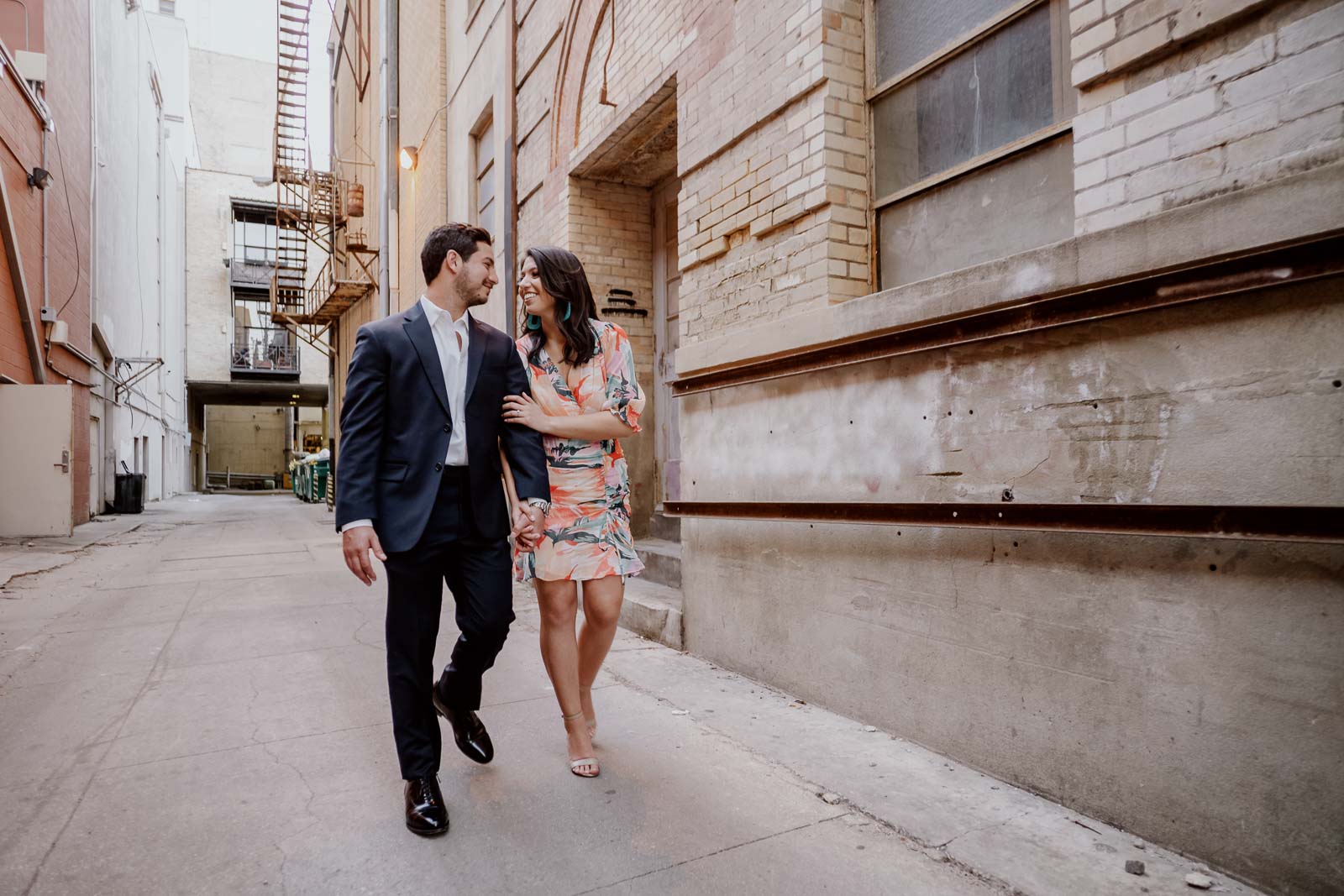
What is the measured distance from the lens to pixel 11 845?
7.85ft

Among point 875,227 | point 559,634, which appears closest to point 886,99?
point 875,227

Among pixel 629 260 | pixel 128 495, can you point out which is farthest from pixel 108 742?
pixel 128 495

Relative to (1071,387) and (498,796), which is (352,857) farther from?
(1071,387)

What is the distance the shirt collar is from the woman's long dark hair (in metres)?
0.35

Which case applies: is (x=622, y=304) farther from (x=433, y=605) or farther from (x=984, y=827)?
(x=984, y=827)

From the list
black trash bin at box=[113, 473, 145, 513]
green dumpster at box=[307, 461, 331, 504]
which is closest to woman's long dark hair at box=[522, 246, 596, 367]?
black trash bin at box=[113, 473, 145, 513]

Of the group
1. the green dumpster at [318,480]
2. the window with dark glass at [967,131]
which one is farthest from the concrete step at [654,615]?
the green dumpster at [318,480]

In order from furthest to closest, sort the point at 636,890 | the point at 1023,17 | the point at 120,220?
the point at 120,220 < the point at 1023,17 < the point at 636,890

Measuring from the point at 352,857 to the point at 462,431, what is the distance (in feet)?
4.38

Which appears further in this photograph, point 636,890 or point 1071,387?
point 1071,387

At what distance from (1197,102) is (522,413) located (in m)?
2.36

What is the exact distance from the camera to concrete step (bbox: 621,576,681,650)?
4.86 metres

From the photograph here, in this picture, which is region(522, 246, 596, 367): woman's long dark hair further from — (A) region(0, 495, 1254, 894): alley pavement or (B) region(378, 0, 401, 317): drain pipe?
(B) region(378, 0, 401, 317): drain pipe

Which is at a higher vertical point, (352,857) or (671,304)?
(671,304)
